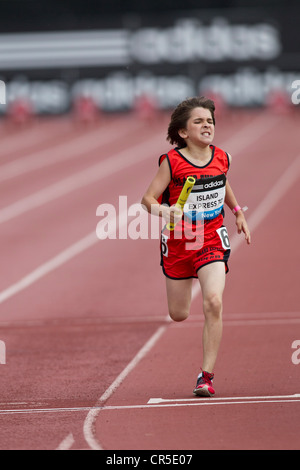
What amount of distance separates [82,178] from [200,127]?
19191 mm

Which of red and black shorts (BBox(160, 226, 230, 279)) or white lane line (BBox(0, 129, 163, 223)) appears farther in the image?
white lane line (BBox(0, 129, 163, 223))

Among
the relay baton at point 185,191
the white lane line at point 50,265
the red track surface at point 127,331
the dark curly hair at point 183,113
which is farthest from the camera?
the white lane line at point 50,265

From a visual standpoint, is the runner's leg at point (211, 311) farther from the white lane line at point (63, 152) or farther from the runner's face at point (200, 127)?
the white lane line at point (63, 152)

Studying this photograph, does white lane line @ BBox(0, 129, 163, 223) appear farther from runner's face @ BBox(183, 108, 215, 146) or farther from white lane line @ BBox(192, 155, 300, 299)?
runner's face @ BBox(183, 108, 215, 146)

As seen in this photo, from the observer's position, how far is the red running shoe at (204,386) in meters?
7.38

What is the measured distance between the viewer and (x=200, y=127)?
25.1 feet

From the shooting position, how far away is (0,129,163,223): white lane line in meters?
22.0

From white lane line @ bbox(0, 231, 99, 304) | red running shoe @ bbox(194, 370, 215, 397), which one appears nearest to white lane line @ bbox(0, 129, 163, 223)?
white lane line @ bbox(0, 231, 99, 304)

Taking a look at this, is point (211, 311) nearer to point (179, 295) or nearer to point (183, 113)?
point (179, 295)

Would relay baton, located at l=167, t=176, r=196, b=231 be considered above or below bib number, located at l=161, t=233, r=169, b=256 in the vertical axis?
above

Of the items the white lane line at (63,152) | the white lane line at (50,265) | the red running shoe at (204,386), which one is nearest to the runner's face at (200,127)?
the red running shoe at (204,386)

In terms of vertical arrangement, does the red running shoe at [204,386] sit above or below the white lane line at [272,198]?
below

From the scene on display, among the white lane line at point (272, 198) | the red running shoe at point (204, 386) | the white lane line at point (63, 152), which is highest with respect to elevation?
the white lane line at point (63, 152)
